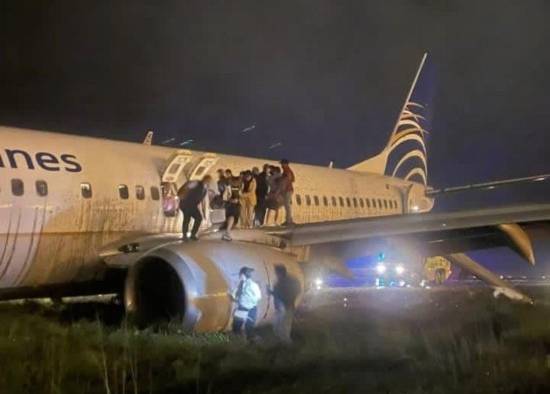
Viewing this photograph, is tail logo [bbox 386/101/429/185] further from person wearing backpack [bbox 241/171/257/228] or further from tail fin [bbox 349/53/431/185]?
person wearing backpack [bbox 241/171/257/228]

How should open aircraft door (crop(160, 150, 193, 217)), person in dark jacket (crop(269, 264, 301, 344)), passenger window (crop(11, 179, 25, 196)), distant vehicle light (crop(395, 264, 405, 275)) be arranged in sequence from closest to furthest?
person in dark jacket (crop(269, 264, 301, 344))
passenger window (crop(11, 179, 25, 196))
open aircraft door (crop(160, 150, 193, 217))
distant vehicle light (crop(395, 264, 405, 275))

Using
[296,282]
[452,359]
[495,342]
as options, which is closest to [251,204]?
[296,282]

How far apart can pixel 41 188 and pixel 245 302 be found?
3293 millimetres

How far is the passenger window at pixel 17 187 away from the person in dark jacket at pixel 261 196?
4.26m

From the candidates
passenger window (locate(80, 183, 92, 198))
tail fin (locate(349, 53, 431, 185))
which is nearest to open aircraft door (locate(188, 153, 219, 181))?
passenger window (locate(80, 183, 92, 198))

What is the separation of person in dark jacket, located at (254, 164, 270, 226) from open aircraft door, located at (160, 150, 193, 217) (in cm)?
121

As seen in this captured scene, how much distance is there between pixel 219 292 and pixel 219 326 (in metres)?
0.41

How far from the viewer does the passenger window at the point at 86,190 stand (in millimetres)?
12141

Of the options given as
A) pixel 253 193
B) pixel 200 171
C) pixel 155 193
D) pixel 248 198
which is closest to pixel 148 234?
pixel 155 193

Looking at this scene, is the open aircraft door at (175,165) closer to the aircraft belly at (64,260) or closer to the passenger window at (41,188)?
the aircraft belly at (64,260)

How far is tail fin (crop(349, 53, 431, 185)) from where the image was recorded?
26078mm

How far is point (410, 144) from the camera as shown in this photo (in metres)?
27.5

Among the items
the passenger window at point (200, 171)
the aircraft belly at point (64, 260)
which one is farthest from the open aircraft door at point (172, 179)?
the aircraft belly at point (64, 260)

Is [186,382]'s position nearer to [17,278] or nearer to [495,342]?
[495,342]
